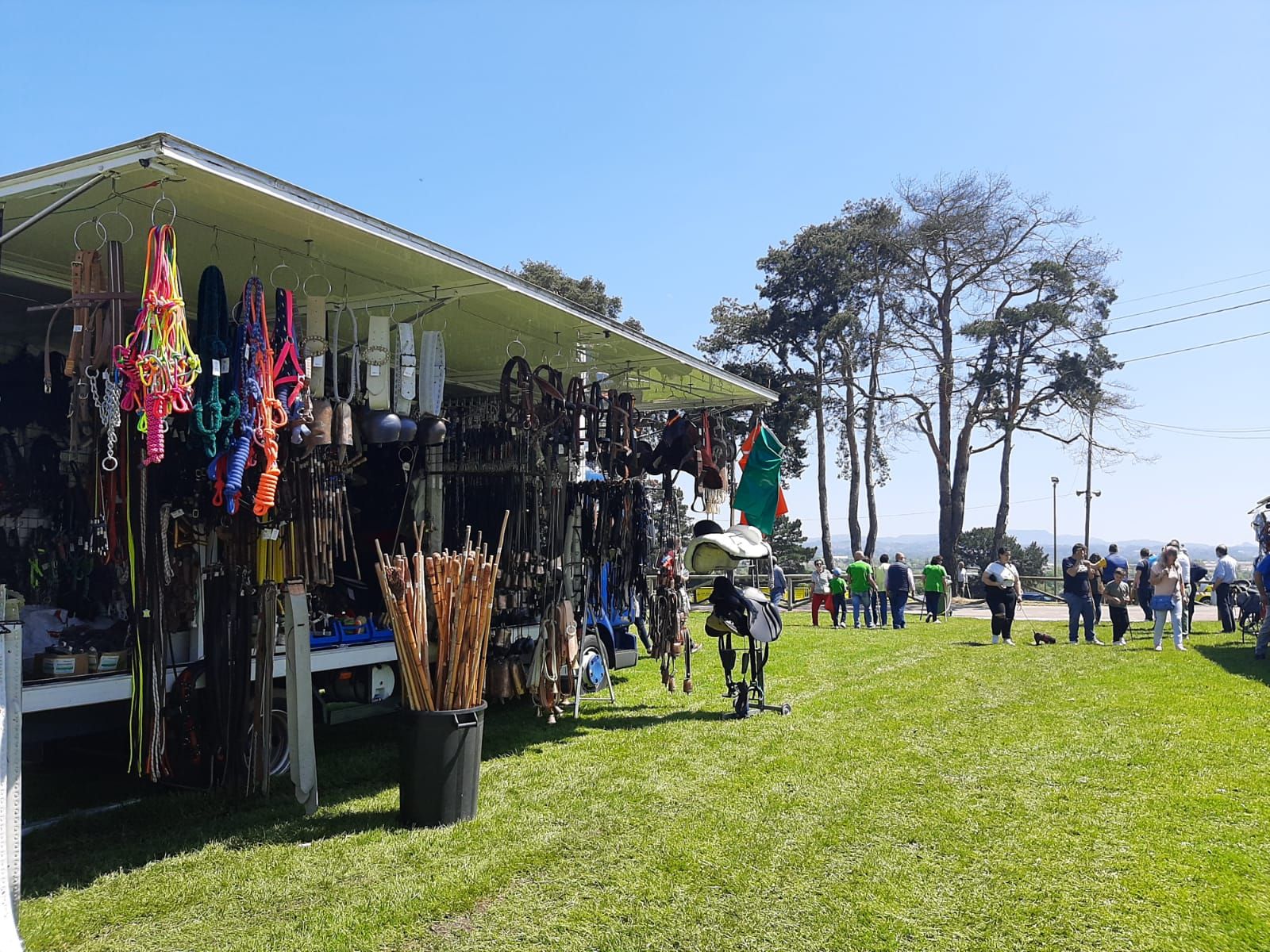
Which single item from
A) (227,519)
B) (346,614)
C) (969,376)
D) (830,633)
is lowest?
(830,633)

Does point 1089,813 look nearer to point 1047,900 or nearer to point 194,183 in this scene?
point 1047,900

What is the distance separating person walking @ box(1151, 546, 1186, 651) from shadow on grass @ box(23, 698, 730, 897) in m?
8.12

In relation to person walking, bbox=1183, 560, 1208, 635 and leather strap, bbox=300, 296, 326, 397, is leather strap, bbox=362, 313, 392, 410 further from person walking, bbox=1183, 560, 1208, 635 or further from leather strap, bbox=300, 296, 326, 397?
person walking, bbox=1183, 560, 1208, 635

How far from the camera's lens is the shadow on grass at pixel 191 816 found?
4719mm

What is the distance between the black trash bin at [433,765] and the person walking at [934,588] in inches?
560

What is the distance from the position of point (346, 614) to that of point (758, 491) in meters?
4.28

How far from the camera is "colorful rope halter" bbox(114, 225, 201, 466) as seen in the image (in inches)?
164

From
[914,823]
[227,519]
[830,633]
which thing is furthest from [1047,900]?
[830,633]

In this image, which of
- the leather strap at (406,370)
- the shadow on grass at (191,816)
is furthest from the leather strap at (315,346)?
the shadow on grass at (191,816)

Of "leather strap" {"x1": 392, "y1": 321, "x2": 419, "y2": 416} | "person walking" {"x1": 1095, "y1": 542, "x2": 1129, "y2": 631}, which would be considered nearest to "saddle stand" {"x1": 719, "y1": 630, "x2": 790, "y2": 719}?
"leather strap" {"x1": 392, "y1": 321, "x2": 419, "y2": 416}

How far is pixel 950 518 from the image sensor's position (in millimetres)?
29000

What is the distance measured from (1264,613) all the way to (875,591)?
270 inches

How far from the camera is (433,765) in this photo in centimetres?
503

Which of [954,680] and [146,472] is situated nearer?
[146,472]
